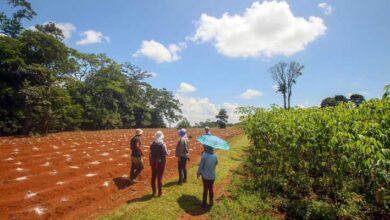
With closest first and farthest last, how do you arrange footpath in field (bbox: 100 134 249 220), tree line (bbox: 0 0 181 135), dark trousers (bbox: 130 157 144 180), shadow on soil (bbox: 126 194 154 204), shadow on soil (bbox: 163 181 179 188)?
footpath in field (bbox: 100 134 249 220)
shadow on soil (bbox: 126 194 154 204)
shadow on soil (bbox: 163 181 179 188)
dark trousers (bbox: 130 157 144 180)
tree line (bbox: 0 0 181 135)

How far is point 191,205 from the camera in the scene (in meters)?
8.59

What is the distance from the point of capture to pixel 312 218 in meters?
7.80

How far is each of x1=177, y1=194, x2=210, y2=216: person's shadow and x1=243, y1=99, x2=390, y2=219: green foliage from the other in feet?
8.08

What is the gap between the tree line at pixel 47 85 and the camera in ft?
89.2

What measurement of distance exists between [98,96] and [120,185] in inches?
1358

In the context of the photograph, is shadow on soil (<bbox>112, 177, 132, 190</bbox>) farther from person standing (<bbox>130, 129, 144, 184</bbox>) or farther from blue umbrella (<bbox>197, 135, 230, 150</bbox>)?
blue umbrella (<bbox>197, 135, 230, 150</bbox>)

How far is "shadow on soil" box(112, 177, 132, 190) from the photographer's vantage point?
406 inches

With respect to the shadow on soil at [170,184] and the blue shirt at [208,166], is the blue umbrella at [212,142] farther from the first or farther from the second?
the shadow on soil at [170,184]

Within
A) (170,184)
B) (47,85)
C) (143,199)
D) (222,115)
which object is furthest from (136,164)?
(222,115)

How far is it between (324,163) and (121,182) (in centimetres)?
738

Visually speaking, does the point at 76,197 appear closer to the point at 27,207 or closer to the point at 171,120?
the point at 27,207

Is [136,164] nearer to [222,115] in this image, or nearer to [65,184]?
[65,184]

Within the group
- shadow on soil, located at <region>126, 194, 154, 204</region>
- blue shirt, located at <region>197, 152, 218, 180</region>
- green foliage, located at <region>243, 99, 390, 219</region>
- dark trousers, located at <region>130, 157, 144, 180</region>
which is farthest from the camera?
dark trousers, located at <region>130, 157, 144, 180</region>

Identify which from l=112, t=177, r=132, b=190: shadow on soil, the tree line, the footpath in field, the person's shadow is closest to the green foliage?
the footpath in field
